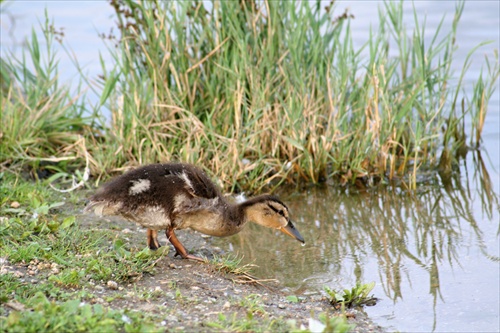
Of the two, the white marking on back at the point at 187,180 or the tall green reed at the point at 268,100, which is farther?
the tall green reed at the point at 268,100

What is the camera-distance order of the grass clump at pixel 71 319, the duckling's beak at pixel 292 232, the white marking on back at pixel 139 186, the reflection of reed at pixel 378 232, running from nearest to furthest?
1. the grass clump at pixel 71 319
2. the white marking on back at pixel 139 186
3. the reflection of reed at pixel 378 232
4. the duckling's beak at pixel 292 232

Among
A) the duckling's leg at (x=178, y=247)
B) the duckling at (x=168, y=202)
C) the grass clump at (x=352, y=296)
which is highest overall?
the duckling at (x=168, y=202)

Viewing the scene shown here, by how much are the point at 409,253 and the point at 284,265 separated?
36.7 inches

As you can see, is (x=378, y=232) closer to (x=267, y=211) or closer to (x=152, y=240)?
(x=267, y=211)

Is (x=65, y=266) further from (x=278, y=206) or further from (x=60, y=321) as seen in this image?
(x=278, y=206)

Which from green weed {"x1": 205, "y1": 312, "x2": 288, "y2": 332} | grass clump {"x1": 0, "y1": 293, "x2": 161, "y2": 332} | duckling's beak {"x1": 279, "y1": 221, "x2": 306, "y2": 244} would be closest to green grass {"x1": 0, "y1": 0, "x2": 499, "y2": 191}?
duckling's beak {"x1": 279, "y1": 221, "x2": 306, "y2": 244}

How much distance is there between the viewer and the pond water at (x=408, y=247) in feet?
17.5

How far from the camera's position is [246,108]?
24.3 ft

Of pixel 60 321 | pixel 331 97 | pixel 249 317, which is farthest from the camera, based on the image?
pixel 331 97

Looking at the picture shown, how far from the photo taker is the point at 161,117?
24.7 ft

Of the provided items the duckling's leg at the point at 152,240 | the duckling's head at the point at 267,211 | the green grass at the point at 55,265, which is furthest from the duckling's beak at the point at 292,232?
the green grass at the point at 55,265

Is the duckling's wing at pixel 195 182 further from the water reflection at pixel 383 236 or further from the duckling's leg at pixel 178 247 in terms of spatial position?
the water reflection at pixel 383 236

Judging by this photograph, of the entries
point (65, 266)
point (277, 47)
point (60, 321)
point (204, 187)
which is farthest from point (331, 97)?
point (60, 321)

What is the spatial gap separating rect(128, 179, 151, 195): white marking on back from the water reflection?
3.37 ft
